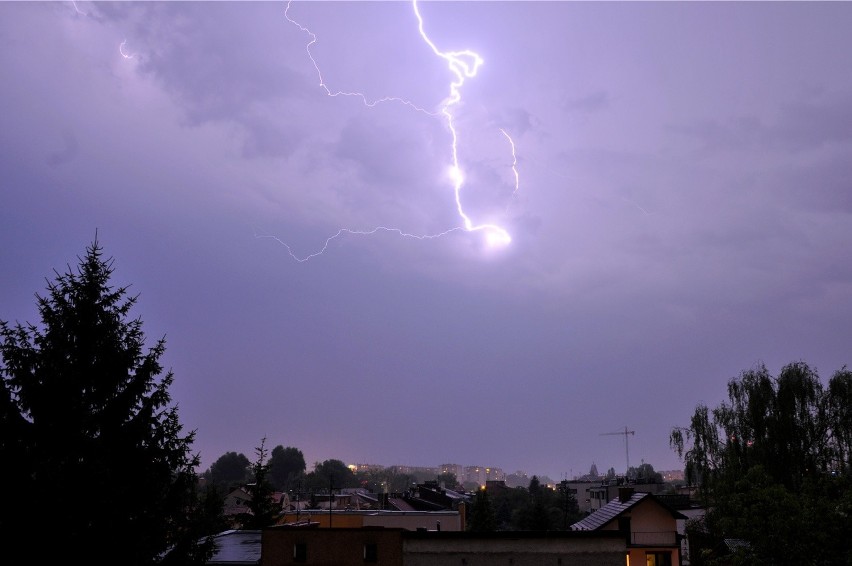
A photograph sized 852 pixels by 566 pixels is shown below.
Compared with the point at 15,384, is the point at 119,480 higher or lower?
lower

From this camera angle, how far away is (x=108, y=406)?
16766 mm

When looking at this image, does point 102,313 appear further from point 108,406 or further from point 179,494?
point 179,494

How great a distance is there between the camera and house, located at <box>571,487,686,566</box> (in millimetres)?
34875

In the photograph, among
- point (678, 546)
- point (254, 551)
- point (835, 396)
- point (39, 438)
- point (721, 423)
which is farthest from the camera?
point (721, 423)

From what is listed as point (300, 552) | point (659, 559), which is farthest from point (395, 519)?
point (300, 552)

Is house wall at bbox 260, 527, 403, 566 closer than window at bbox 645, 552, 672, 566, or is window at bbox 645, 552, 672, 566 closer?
house wall at bbox 260, 527, 403, 566

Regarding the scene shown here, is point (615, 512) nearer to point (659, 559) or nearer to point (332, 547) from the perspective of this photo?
point (659, 559)

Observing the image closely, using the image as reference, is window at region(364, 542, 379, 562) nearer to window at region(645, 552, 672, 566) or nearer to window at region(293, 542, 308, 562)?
window at region(293, 542, 308, 562)

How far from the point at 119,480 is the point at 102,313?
14.0 ft

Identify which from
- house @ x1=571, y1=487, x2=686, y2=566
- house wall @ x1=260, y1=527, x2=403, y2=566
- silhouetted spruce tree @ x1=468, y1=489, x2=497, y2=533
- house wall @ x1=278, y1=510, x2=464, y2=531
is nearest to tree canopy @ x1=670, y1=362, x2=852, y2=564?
house @ x1=571, y1=487, x2=686, y2=566

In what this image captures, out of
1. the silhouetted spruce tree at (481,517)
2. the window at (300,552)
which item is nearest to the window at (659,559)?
the window at (300,552)

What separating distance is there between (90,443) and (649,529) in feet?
95.5

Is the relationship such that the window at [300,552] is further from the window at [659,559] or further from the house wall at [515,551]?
the window at [659,559]

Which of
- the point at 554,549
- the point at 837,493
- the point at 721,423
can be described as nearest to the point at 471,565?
the point at 554,549
